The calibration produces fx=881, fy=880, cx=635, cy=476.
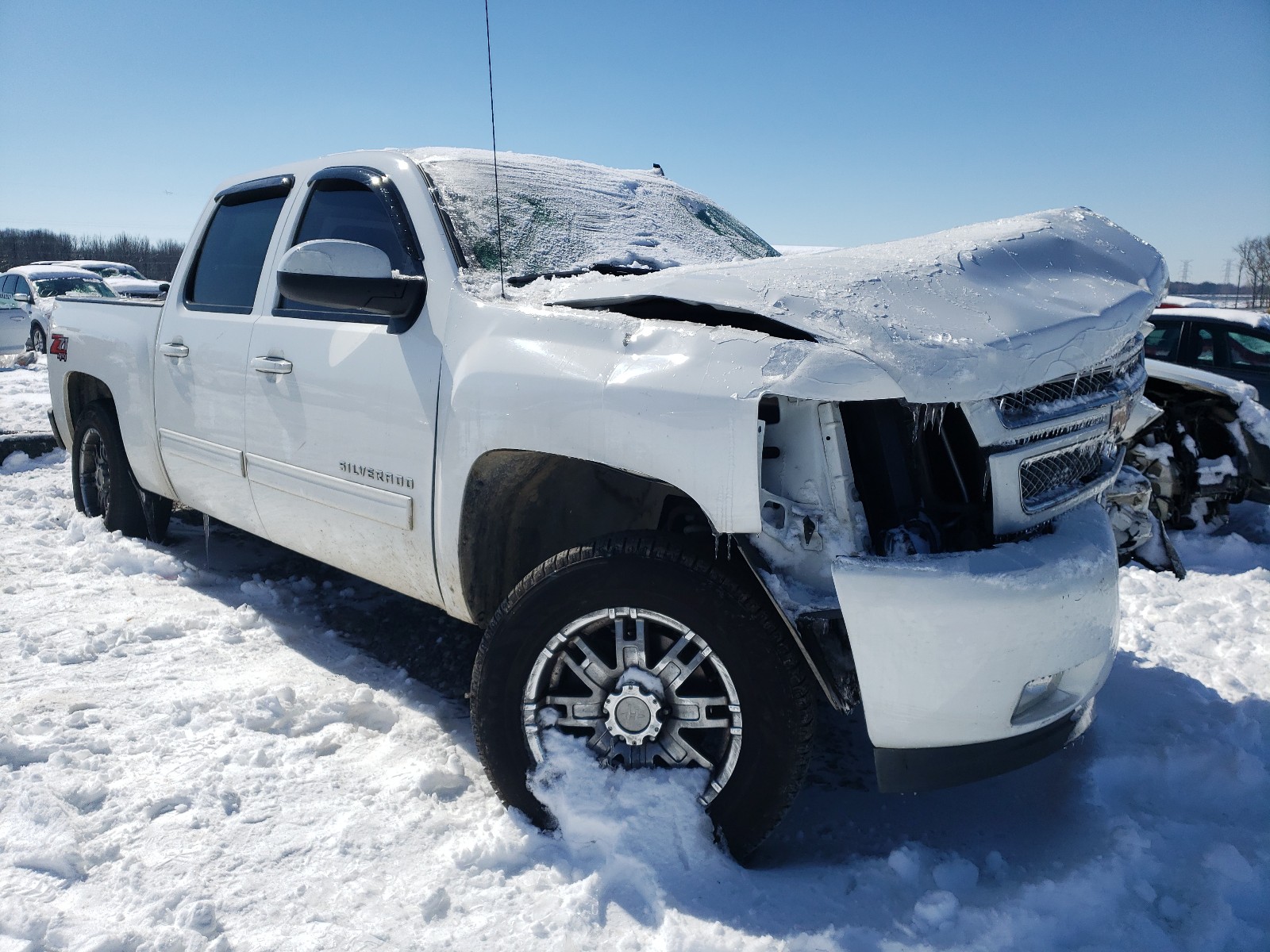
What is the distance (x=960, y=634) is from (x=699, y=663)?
62 cm

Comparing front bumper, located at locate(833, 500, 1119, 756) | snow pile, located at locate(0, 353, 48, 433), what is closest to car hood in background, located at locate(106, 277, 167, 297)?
snow pile, located at locate(0, 353, 48, 433)

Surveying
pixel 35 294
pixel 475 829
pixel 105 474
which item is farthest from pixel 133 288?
pixel 475 829

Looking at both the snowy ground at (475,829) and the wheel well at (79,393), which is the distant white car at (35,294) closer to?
the wheel well at (79,393)

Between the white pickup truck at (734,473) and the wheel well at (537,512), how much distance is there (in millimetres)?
11

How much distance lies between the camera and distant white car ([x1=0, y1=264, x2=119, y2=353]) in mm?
16359

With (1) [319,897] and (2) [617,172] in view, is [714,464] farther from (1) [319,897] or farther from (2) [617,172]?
(2) [617,172]

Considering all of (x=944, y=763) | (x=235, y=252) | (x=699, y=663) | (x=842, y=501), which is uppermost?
(x=235, y=252)

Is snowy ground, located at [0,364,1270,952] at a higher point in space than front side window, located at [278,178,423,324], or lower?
lower

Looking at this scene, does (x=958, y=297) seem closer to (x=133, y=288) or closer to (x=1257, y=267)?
(x=133, y=288)

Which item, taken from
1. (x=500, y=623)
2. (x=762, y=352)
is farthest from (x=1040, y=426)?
(x=500, y=623)

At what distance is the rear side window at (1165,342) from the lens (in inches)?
271

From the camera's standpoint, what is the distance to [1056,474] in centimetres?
227

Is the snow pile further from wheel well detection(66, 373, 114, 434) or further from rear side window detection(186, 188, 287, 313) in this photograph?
rear side window detection(186, 188, 287, 313)

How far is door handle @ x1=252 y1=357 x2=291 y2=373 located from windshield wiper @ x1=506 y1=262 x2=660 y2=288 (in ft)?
3.07
